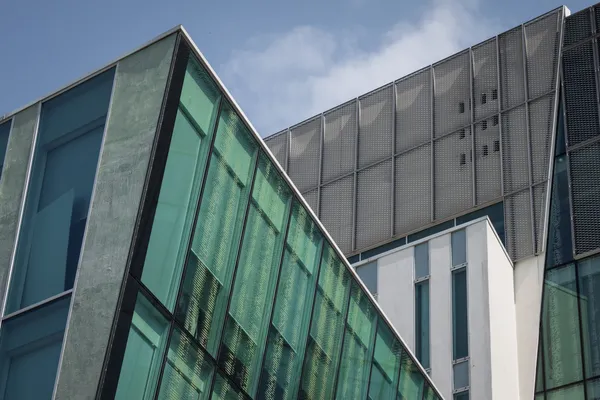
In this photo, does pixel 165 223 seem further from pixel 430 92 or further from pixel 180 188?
pixel 430 92

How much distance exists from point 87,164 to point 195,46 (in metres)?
2.51

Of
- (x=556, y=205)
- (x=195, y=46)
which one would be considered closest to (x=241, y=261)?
(x=195, y=46)

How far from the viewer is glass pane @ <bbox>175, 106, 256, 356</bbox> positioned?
A: 60.4 ft

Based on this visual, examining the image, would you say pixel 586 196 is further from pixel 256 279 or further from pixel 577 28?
pixel 256 279

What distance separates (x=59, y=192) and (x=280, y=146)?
2742 centimetres

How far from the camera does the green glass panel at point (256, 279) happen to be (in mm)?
19672

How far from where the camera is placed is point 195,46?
61.9ft

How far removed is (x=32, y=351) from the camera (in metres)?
17.0

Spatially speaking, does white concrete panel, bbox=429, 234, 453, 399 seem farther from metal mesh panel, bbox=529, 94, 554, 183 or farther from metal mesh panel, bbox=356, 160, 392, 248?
metal mesh panel, bbox=356, 160, 392, 248

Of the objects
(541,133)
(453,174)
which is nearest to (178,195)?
(541,133)

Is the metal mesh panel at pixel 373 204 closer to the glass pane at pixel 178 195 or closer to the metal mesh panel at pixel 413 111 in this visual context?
the metal mesh panel at pixel 413 111

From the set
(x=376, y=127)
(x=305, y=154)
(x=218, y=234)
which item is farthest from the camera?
(x=305, y=154)

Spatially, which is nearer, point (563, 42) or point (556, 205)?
point (556, 205)

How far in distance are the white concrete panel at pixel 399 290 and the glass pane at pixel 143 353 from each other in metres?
18.4
